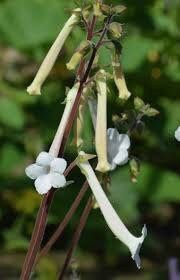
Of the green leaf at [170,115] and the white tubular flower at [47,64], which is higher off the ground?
the white tubular flower at [47,64]

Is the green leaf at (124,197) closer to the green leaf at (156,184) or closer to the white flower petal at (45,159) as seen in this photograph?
the green leaf at (156,184)

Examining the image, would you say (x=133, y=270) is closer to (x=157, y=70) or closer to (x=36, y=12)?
(x=157, y=70)

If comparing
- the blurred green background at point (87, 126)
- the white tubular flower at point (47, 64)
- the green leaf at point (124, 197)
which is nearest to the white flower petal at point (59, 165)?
the white tubular flower at point (47, 64)

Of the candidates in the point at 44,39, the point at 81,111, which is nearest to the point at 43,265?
the point at 44,39

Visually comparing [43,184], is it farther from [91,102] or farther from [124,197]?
[124,197]

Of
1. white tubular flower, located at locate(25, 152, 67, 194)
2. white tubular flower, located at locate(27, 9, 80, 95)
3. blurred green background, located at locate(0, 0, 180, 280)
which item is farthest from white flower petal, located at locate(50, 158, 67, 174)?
blurred green background, located at locate(0, 0, 180, 280)
